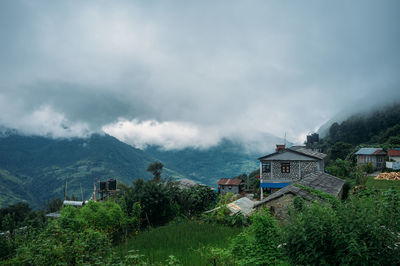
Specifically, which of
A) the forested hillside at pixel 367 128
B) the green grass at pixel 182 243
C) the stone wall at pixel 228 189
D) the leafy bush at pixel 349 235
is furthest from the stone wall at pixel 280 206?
the forested hillside at pixel 367 128

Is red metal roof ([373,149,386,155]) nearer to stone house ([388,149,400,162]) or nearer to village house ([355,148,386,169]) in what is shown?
village house ([355,148,386,169])

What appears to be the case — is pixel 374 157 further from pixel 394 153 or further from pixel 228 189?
pixel 228 189

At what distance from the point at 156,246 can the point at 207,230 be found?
3.48m

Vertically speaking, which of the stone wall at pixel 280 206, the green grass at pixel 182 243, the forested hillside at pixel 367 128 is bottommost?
the green grass at pixel 182 243

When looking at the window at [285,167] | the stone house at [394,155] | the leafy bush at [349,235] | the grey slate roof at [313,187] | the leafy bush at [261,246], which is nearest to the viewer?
the leafy bush at [349,235]

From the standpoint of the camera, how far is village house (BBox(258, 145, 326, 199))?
2730 cm

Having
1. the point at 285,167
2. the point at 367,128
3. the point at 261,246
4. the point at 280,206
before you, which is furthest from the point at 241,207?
the point at 367,128

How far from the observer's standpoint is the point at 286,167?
27984 mm

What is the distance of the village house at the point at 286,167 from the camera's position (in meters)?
27.3

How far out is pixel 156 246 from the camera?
1045 cm

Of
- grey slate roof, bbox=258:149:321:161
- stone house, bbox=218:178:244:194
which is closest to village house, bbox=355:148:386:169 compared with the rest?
stone house, bbox=218:178:244:194

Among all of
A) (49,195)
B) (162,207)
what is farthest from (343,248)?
(49,195)

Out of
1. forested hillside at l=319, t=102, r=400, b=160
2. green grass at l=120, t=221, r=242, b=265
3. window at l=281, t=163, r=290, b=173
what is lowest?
green grass at l=120, t=221, r=242, b=265

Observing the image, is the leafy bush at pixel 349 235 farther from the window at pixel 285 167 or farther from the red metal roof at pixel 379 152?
the red metal roof at pixel 379 152
